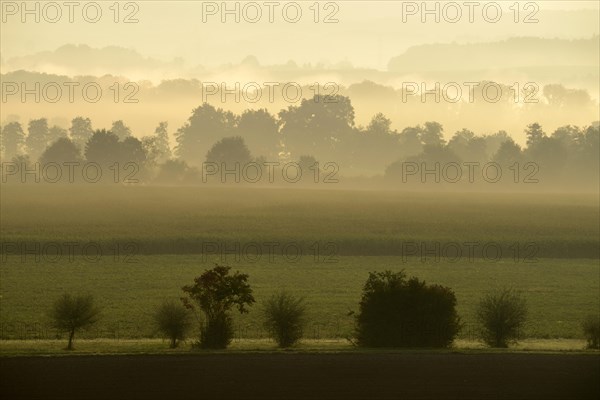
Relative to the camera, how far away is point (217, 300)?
37.0 meters

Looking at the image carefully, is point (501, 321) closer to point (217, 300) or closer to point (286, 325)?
point (286, 325)

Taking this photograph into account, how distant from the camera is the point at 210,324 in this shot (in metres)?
36.8

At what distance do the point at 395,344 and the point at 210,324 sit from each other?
6218 mm

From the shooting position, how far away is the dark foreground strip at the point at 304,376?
91.7ft

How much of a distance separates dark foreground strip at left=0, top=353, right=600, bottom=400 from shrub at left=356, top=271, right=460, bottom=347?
2561 mm

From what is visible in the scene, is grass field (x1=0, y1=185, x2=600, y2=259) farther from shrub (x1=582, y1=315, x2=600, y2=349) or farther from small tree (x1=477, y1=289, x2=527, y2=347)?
shrub (x1=582, y1=315, x2=600, y2=349)

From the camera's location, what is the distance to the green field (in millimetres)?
51031

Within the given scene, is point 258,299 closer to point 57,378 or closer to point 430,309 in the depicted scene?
point 430,309

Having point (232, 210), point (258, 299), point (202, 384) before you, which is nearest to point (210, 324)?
point (202, 384)

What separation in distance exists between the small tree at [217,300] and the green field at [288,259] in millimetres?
5563

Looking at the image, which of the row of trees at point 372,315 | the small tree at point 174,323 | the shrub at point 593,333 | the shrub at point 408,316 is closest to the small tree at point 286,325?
the row of trees at point 372,315

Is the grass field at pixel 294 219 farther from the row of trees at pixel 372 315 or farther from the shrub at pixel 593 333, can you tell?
the row of trees at pixel 372 315

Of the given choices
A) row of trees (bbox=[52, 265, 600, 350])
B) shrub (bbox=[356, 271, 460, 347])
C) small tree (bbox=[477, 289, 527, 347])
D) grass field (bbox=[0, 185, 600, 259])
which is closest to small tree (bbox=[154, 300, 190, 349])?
row of trees (bbox=[52, 265, 600, 350])

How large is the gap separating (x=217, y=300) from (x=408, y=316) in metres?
6.42
